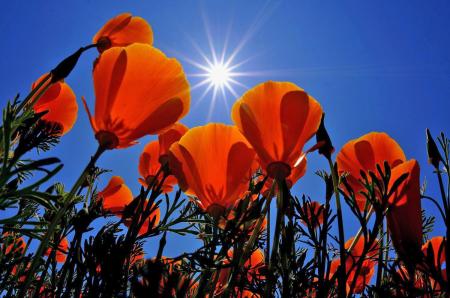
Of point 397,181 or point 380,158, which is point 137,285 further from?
point 380,158

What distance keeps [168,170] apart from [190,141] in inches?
5.2

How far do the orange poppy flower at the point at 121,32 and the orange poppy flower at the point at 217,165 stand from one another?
1.74 ft

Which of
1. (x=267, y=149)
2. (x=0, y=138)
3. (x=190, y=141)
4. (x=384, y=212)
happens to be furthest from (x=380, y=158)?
(x=0, y=138)

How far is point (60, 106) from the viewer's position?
1.48 metres

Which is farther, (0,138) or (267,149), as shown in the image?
(267,149)

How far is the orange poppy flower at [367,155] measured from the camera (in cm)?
138

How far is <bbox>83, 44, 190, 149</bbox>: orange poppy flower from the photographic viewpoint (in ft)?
3.56

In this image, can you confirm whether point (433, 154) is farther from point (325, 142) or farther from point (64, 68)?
point (64, 68)

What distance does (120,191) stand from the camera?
5.65 ft

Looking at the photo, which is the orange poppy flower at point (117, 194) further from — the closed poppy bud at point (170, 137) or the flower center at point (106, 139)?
the flower center at point (106, 139)

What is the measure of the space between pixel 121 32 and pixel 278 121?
0.76m

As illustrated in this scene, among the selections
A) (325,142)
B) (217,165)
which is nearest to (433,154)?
(325,142)

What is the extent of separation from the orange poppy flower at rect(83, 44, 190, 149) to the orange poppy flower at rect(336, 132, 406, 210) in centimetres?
61

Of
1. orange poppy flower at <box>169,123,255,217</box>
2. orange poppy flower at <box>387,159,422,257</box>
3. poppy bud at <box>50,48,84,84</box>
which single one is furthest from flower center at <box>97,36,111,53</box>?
orange poppy flower at <box>387,159,422,257</box>
